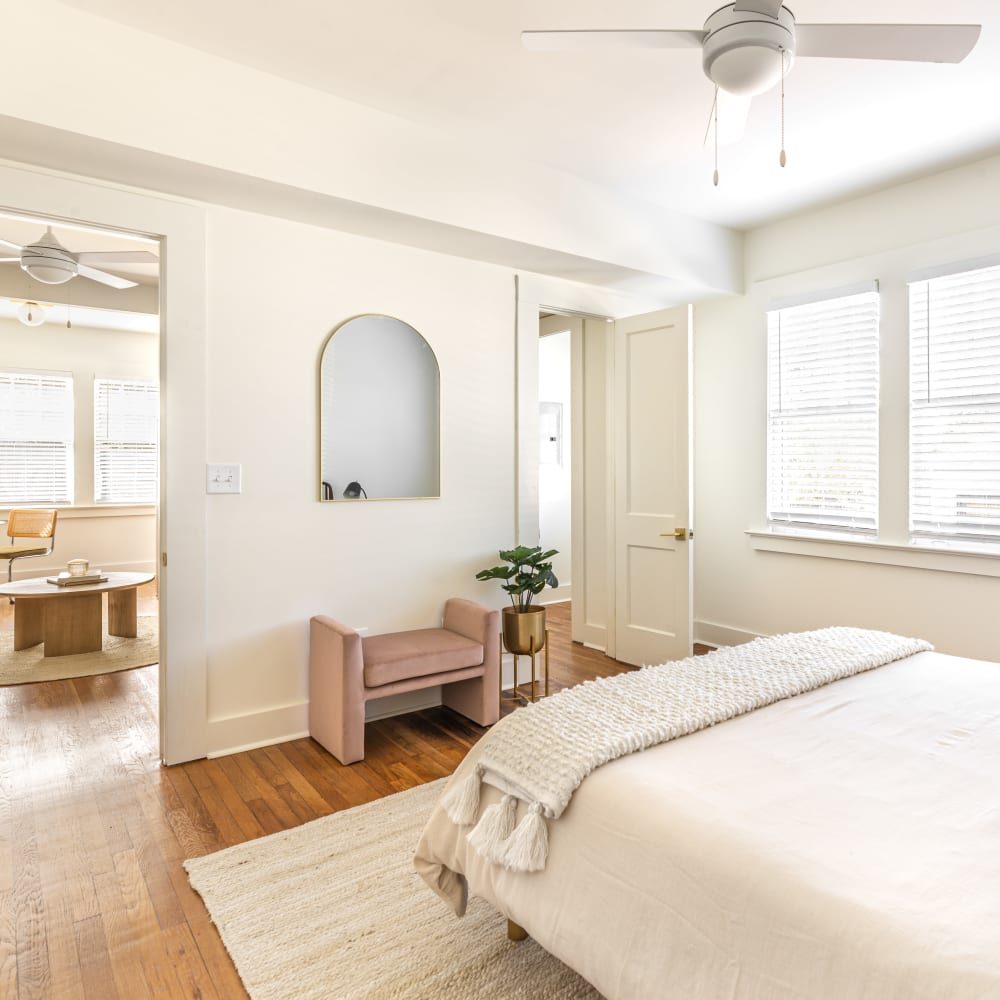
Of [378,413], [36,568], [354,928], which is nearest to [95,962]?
[354,928]

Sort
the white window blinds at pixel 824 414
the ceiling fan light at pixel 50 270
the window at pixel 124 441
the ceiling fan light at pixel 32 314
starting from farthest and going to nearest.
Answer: the window at pixel 124 441 < the ceiling fan light at pixel 32 314 < the ceiling fan light at pixel 50 270 < the white window blinds at pixel 824 414

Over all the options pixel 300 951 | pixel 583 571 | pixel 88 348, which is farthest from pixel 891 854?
pixel 88 348

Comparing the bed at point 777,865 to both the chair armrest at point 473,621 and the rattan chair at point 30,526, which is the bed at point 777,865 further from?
the rattan chair at point 30,526

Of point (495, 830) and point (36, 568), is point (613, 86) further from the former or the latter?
point (36, 568)

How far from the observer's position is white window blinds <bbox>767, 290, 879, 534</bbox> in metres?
3.76

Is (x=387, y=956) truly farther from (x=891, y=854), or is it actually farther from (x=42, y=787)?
(x=42, y=787)

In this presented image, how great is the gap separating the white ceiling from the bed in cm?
231

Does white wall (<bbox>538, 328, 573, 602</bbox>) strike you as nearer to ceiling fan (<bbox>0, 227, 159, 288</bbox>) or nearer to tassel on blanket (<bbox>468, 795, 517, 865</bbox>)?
ceiling fan (<bbox>0, 227, 159, 288</bbox>)

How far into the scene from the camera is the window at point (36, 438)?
667 centimetres

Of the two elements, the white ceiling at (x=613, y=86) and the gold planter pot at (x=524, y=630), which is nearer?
the white ceiling at (x=613, y=86)

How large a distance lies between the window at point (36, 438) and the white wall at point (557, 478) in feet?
16.2

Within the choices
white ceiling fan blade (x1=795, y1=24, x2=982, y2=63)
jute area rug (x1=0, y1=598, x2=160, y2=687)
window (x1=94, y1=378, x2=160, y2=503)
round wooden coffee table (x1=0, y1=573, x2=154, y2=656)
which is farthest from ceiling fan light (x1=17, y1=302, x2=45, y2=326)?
white ceiling fan blade (x1=795, y1=24, x2=982, y2=63)

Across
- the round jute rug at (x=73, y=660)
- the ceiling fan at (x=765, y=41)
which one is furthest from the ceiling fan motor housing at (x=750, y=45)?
the round jute rug at (x=73, y=660)

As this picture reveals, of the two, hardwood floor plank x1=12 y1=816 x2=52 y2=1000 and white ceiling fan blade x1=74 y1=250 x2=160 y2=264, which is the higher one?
white ceiling fan blade x1=74 y1=250 x2=160 y2=264
